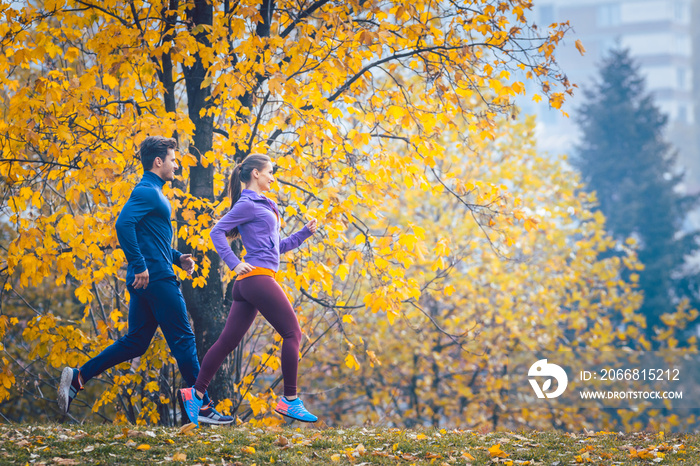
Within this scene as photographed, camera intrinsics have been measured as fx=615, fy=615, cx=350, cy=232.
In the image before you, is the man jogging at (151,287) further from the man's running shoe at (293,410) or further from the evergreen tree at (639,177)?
the evergreen tree at (639,177)

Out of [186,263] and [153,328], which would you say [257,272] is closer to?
[186,263]

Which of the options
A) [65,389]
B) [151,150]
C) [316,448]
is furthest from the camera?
[316,448]

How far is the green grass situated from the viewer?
4.36m

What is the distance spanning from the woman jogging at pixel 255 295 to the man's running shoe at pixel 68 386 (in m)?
0.83

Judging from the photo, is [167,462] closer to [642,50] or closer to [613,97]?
[613,97]

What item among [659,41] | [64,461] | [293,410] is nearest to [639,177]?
[293,410]

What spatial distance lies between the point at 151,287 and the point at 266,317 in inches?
34.8

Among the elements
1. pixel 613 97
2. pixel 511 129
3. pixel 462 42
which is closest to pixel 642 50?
pixel 613 97

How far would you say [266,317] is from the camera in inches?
177

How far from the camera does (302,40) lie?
5398mm

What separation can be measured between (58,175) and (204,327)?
2.21m

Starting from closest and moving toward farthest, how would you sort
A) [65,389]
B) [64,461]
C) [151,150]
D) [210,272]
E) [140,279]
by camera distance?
[64,461], [140,279], [65,389], [151,150], [210,272]

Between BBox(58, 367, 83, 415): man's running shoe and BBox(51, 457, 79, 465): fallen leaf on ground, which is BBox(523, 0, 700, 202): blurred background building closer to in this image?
BBox(58, 367, 83, 415): man's running shoe

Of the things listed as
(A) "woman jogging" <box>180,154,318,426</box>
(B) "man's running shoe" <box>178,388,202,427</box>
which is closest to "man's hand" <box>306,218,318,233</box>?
(A) "woman jogging" <box>180,154,318,426</box>
